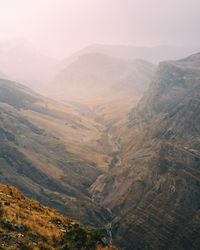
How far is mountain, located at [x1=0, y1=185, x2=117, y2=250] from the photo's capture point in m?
30.6

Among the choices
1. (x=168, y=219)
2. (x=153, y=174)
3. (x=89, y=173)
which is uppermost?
(x=153, y=174)

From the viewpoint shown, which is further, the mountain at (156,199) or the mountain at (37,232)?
the mountain at (156,199)

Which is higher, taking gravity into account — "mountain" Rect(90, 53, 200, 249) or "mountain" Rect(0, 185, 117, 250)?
"mountain" Rect(0, 185, 117, 250)

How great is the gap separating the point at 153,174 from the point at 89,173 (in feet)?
208

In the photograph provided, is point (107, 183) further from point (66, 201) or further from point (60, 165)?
point (60, 165)

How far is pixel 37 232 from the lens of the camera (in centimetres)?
3400

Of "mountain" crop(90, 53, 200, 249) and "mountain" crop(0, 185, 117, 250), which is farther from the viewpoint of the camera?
"mountain" crop(90, 53, 200, 249)

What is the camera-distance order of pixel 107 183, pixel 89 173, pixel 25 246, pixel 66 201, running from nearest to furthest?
pixel 25 246
pixel 66 201
pixel 107 183
pixel 89 173

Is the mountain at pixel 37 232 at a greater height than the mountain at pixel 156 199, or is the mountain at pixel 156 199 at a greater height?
the mountain at pixel 37 232

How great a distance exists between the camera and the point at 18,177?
154m

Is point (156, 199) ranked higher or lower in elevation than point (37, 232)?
lower

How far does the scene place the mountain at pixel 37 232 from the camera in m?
30.6

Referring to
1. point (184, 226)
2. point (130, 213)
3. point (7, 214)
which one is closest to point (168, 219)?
point (184, 226)

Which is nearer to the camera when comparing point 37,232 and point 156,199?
point 37,232
